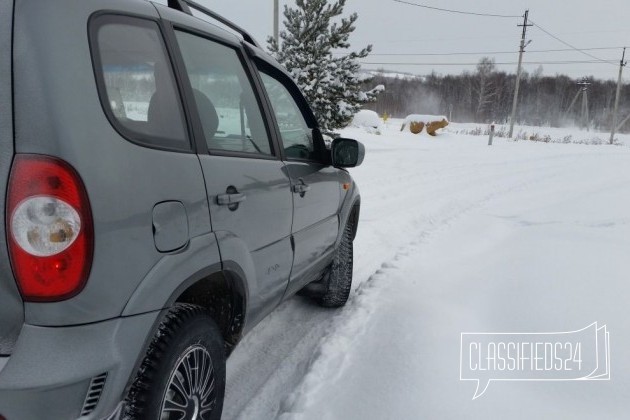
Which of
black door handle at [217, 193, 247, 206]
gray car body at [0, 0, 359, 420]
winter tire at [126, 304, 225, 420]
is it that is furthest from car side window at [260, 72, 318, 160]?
winter tire at [126, 304, 225, 420]

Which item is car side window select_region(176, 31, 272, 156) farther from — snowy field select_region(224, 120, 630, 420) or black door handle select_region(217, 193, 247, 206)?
snowy field select_region(224, 120, 630, 420)

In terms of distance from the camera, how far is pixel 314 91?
31.6 ft

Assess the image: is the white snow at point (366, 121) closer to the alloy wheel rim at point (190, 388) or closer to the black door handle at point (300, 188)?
the black door handle at point (300, 188)

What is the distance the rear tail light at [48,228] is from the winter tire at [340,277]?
7.71 feet

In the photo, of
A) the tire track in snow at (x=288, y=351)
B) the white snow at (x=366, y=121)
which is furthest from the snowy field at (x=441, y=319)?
the white snow at (x=366, y=121)

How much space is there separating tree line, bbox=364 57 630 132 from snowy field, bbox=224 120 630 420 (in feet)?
221

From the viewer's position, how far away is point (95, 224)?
1236 mm

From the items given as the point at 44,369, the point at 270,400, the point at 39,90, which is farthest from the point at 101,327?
the point at 270,400

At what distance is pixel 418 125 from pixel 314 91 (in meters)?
17.8

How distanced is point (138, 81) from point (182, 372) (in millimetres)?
1018

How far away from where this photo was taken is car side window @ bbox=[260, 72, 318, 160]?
256 cm

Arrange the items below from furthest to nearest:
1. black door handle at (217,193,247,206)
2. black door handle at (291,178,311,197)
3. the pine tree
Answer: the pine tree, black door handle at (291,178,311,197), black door handle at (217,193,247,206)

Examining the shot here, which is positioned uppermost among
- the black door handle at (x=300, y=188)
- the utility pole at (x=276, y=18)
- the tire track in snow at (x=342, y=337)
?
the utility pole at (x=276, y=18)

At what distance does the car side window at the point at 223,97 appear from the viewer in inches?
73.4
